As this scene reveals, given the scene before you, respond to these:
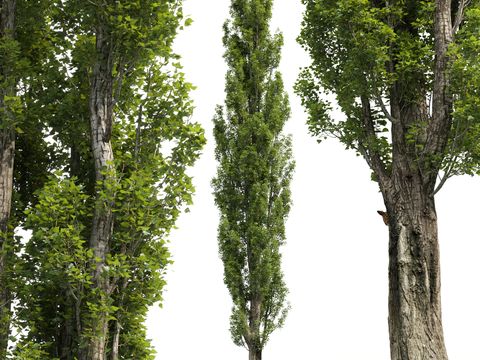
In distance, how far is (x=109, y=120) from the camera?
24.3 ft

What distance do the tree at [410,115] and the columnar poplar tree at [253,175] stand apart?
13.1 ft

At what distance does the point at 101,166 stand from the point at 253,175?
7.31 metres

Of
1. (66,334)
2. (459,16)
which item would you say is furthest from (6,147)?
(459,16)

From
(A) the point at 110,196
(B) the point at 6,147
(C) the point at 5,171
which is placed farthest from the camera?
(B) the point at 6,147

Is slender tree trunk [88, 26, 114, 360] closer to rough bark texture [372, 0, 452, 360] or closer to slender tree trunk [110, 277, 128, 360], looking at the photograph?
slender tree trunk [110, 277, 128, 360]

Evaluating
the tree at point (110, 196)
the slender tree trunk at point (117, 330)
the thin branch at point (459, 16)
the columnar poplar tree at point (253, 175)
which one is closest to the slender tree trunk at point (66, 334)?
the tree at point (110, 196)

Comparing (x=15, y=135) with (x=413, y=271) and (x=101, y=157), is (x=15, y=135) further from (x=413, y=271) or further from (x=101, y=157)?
(x=413, y=271)

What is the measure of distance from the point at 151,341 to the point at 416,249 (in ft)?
18.4

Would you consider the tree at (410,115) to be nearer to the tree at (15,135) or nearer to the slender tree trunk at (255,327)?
the slender tree trunk at (255,327)

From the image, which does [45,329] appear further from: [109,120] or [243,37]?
[243,37]

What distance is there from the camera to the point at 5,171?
809cm

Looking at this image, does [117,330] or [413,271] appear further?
[413,271]

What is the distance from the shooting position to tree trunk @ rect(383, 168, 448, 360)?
8570 mm

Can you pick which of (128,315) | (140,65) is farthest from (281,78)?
(128,315)
